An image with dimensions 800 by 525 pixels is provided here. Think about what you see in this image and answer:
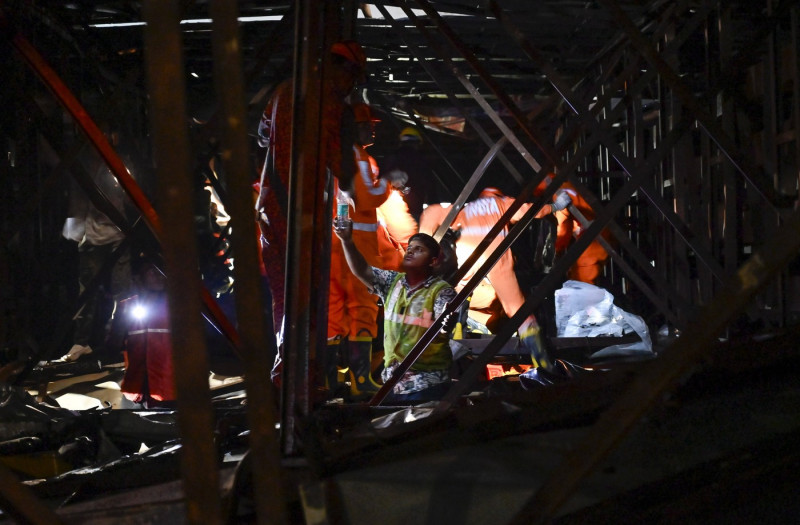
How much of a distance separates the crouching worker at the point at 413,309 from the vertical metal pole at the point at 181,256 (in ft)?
11.4

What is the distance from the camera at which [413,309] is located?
512 cm

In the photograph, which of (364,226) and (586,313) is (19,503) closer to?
(364,226)

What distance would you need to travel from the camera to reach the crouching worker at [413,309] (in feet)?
16.3

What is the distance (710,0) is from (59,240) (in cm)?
629

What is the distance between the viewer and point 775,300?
5777mm

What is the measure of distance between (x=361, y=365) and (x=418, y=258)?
118cm

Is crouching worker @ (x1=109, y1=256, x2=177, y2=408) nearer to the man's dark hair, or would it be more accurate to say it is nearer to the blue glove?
the man's dark hair

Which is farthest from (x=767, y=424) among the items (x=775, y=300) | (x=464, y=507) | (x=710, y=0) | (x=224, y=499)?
(x=775, y=300)

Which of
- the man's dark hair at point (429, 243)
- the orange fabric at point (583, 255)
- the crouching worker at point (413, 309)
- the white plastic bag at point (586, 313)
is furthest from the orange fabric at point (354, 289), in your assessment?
the orange fabric at point (583, 255)

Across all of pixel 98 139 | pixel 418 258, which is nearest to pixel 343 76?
pixel 98 139

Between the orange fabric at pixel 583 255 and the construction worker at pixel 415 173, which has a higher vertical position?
the construction worker at pixel 415 173

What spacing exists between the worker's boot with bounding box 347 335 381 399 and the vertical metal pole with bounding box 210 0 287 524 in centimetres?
441

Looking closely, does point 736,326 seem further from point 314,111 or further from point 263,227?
point 314,111

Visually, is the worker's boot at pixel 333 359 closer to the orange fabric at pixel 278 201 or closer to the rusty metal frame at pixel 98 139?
the orange fabric at pixel 278 201
